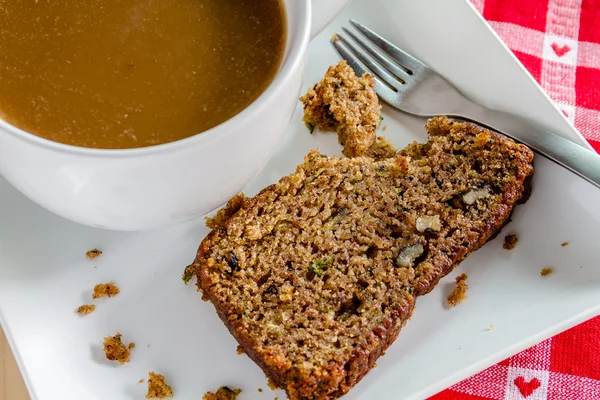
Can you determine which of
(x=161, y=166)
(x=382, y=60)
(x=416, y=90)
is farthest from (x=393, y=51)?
(x=161, y=166)

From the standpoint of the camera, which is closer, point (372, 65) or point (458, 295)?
point (458, 295)

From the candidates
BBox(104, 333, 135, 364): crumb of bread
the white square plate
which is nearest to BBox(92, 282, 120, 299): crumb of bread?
the white square plate

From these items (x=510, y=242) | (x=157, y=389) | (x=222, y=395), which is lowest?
(x=510, y=242)

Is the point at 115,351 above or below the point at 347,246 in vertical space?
above

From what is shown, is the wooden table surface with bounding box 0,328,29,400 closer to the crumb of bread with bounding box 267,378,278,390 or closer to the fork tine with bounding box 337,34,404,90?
the crumb of bread with bounding box 267,378,278,390

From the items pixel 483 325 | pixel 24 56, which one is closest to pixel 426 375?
pixel 483 325

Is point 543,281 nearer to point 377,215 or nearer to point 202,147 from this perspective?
point 377,215

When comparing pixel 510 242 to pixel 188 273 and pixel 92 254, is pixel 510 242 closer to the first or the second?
pixel 188 273
